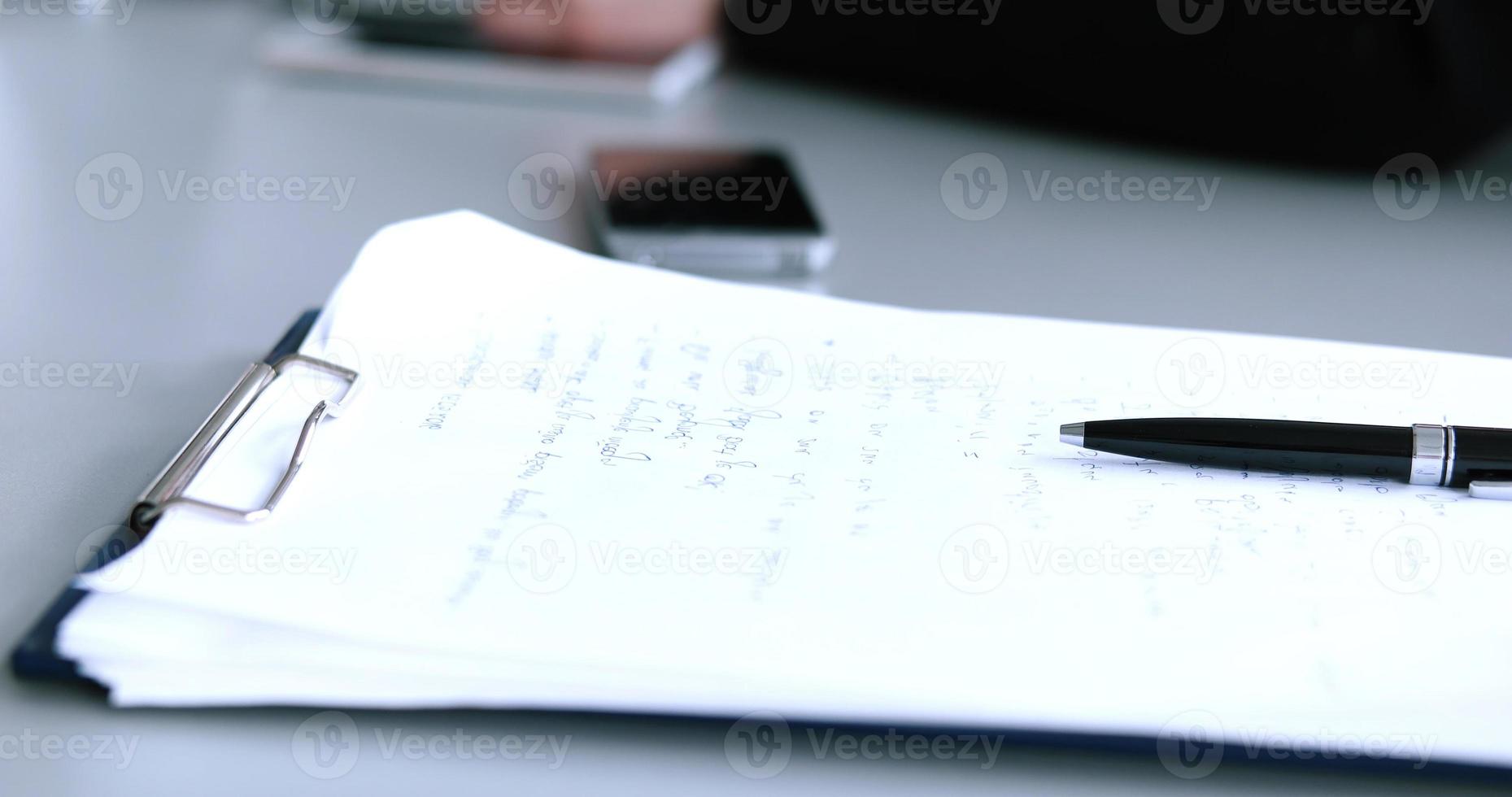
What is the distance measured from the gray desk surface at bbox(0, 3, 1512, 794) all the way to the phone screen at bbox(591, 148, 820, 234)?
3cm

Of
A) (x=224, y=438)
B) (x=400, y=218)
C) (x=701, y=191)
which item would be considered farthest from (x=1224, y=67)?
(x=224, y=438)

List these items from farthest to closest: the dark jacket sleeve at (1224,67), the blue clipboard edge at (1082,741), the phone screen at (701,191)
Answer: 1. the dark jacket sleeve at (1224,67)
2. the phone screen at (701,191)
3. the blue clipboard edge at (1082,741)

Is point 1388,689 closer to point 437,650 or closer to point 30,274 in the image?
point 437,650

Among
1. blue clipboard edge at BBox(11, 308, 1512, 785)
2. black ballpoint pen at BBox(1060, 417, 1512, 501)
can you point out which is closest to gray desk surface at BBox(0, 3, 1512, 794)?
blue clipboard edge at BBox(11, 308, 1512, 785)

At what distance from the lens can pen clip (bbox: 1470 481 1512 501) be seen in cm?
40

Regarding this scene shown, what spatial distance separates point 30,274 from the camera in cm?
59

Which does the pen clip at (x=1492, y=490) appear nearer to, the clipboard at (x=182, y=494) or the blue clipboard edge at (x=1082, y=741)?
the blue clipboard edge at (x=1082, y=741)

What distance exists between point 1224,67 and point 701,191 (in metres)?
0.35

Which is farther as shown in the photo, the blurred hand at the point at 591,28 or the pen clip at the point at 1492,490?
the blurred hand at the point at 591,28

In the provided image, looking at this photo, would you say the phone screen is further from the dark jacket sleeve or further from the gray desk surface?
the dark jacket sleeve

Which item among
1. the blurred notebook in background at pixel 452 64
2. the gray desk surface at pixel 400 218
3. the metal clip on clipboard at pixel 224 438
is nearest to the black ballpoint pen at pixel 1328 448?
the gray desk surface at pixel 400 218

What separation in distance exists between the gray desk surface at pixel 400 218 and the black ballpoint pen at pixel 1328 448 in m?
0.12

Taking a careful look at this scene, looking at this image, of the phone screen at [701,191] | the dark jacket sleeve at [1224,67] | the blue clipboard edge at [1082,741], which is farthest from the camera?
the dark jacket sleeve at [1224,67]

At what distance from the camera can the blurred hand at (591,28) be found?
0.93m
